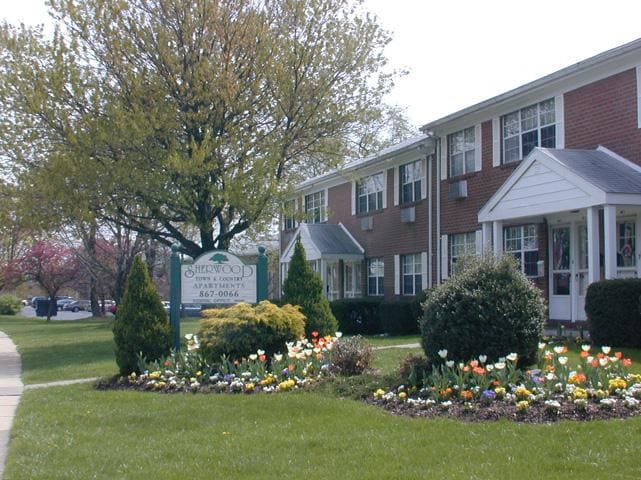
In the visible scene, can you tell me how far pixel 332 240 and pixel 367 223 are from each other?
1.84 m

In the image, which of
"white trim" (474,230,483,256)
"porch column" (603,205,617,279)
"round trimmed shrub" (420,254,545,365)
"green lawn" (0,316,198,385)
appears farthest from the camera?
"white trim" (474,230,483,256)

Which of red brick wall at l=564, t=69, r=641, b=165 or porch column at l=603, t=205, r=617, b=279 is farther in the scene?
red brick wall at l=564, t=69, r=641, b=165

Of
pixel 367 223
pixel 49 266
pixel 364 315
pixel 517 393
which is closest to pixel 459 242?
pixel 364 315

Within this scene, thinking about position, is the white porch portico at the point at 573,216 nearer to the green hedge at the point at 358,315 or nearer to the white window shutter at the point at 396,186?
the green hedge at the point at 358,315

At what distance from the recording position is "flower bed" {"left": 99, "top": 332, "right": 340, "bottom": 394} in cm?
1063

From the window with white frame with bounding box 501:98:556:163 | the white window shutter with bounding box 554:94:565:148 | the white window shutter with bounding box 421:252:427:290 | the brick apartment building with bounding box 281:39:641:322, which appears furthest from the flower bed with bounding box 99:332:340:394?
the white window shutter with bounding box 421:252:427:290

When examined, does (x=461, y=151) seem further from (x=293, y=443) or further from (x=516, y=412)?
(x=293, y=443)

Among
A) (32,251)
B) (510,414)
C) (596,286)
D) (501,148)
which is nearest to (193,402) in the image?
(510,414)

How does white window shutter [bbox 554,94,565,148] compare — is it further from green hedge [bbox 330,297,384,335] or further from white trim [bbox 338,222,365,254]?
white trim [bbox 338,222,365,254]

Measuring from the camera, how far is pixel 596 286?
14570 mm

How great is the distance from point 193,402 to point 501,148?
12732 millimetres

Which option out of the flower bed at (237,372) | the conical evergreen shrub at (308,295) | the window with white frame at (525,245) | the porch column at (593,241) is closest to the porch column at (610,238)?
the porch column at (593,241)

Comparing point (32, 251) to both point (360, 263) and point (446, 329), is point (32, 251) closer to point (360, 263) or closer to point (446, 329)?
point (360, 263)

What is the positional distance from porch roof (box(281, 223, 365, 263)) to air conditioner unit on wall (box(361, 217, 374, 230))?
0.94 metres
